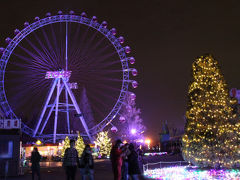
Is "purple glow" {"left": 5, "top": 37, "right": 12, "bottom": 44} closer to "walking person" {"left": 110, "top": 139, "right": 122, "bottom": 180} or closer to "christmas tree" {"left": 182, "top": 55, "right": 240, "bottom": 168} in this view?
"christmas tree" {"left": 182, "top": 55, "right": 240, "bottom": 168}

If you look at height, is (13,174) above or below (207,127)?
below

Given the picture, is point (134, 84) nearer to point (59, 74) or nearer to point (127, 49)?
point (127, 49)

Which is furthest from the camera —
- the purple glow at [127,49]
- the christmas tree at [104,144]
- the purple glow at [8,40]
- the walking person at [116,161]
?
the christmas tree at [104,144]

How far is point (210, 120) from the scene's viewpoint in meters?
16.2

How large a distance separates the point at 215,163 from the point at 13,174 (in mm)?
10326

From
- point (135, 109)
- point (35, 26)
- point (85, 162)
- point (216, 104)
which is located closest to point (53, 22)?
point (35, 26)

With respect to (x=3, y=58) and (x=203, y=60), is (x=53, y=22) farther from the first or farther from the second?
(x=203, y=60)

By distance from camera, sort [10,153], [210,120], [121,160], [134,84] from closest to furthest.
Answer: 1. [121,160]
2. [210,120]
3. [10,153]
4. [134,84]

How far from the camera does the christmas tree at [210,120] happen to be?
15.7 m

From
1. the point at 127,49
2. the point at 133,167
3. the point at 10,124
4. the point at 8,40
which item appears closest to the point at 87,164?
the point at 133,167

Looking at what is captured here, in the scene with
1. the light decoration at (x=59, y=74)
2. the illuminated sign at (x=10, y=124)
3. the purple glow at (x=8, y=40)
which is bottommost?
the illuminated sign at (x=10, y=124)

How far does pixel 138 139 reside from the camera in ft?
197

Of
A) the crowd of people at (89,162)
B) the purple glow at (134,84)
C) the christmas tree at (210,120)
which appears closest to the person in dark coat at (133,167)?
the crowd of people at (89,162)

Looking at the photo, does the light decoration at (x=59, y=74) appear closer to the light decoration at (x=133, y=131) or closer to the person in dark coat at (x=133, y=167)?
the person in dark coat at (x=133, y=167)
